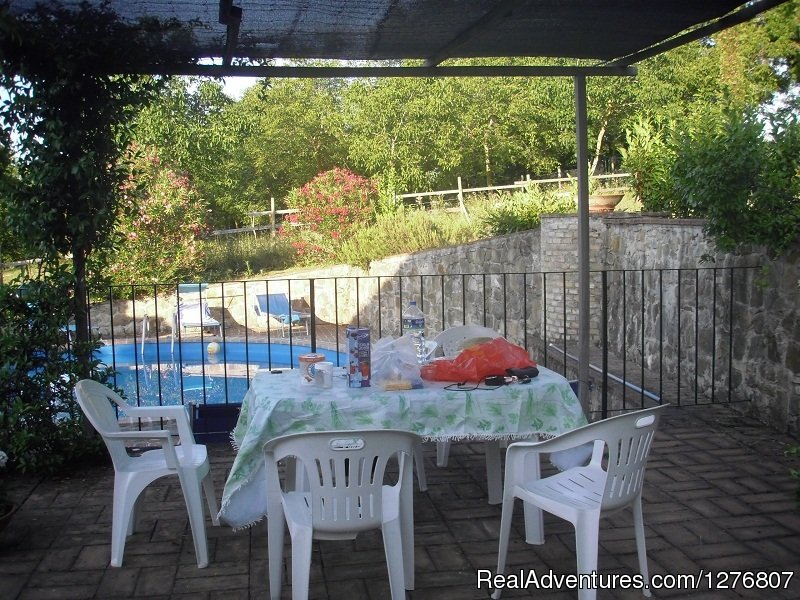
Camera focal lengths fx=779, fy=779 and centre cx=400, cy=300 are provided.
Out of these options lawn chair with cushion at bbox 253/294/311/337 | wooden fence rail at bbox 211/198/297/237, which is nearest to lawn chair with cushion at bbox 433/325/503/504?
lawn chair with cushion at bbox 253/294/311/337

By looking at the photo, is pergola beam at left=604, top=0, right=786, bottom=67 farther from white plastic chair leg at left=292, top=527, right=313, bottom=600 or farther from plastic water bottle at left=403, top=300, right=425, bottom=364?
white plastic chair leg at left=292, top=527, right=313, bottom=600

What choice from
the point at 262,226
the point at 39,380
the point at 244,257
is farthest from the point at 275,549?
the point at 262,226

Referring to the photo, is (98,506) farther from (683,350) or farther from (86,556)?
(683,350)

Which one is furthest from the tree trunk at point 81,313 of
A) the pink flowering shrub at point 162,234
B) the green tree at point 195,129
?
the green tree at point 195,129

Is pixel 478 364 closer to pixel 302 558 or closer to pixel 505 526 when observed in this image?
pixel 505 526

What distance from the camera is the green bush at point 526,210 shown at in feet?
37.8

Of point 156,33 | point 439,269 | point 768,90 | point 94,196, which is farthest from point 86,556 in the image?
point 768,90

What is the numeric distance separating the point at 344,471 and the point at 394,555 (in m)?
0.35

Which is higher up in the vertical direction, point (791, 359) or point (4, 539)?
point (791, 359)

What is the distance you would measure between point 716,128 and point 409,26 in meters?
2.77

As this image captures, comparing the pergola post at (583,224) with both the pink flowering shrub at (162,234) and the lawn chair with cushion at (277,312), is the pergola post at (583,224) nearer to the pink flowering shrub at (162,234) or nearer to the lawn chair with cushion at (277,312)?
the lawn chair with cushion at (277,312)

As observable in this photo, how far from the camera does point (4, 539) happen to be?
3455 mm

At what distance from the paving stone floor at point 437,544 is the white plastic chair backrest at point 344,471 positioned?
1.60 feet

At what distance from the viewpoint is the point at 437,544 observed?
3348mm
